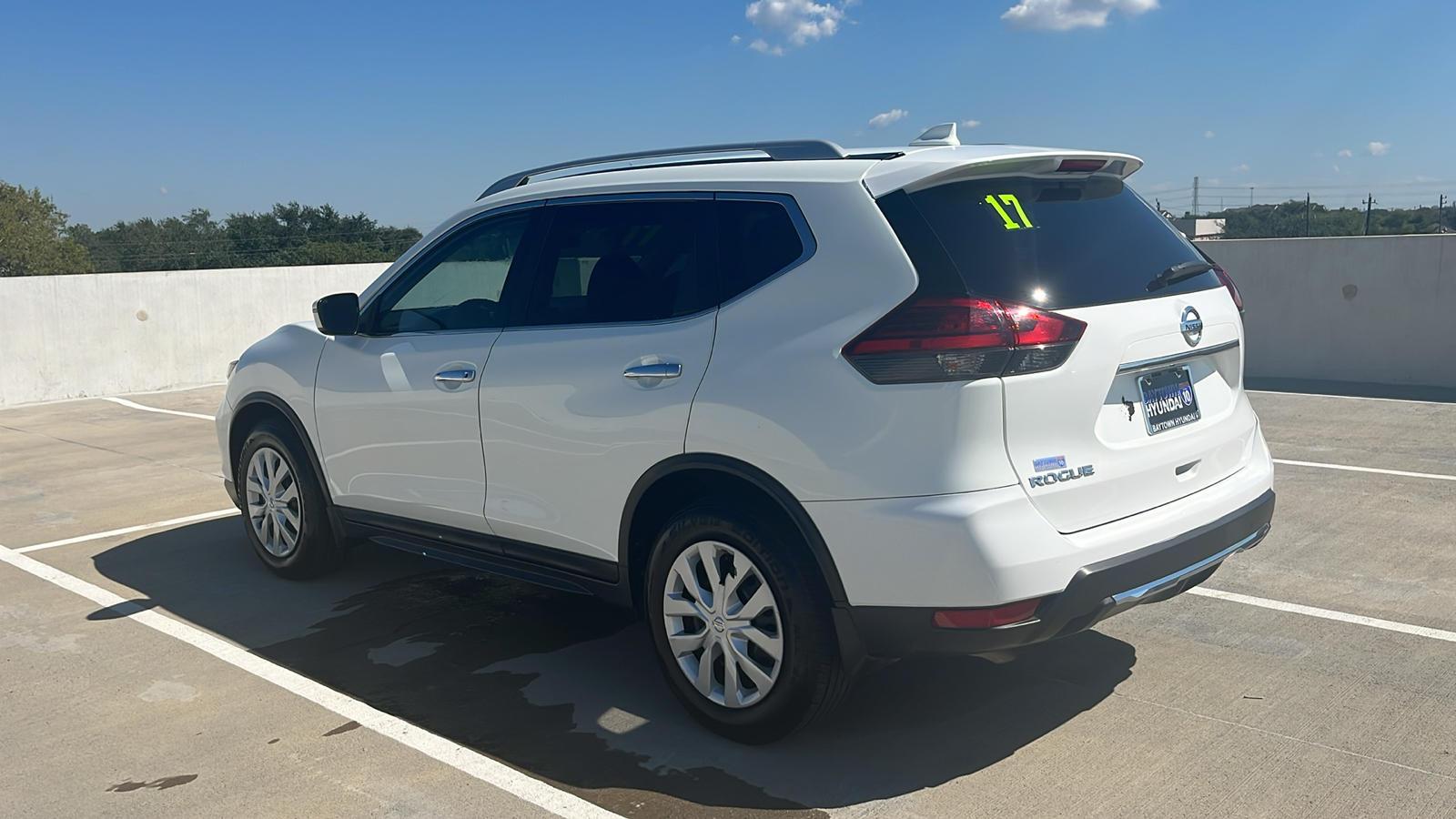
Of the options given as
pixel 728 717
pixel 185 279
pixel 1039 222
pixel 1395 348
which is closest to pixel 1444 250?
pixel 1395 348

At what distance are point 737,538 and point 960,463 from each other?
78cm

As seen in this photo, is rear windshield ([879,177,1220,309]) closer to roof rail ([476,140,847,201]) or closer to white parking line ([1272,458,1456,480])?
roof rail ([476,140,847,201])

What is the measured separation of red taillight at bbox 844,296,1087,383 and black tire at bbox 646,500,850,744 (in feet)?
2.04

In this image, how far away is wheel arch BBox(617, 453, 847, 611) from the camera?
3.50 metres

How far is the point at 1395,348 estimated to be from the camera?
12.4 meters

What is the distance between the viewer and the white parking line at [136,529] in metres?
6.71

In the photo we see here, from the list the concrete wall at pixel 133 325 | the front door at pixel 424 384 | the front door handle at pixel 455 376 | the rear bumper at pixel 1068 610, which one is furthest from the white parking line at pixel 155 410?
the rear bumper at pixel 1068 610

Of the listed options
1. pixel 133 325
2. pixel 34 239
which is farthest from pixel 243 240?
pixel 133 325

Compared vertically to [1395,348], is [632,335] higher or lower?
higher

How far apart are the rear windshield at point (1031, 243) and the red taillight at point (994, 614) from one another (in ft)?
2.81

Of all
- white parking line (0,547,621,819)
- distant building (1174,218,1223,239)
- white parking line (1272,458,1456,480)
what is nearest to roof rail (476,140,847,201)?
white parking line (0,547,621,819)

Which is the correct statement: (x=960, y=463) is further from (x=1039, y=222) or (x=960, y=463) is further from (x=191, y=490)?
(x=191, y=490)

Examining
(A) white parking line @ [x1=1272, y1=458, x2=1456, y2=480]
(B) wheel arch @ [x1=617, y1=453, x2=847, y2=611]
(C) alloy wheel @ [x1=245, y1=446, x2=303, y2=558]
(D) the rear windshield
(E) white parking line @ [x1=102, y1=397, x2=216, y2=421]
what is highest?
(D) the rear windshield

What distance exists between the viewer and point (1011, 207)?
3.60 meters
